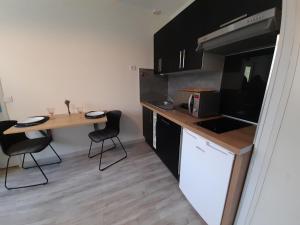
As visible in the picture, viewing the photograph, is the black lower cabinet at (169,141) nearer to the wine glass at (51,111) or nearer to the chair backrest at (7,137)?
the wine glass at (51,111)

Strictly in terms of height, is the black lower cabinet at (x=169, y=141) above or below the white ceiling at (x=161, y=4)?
below

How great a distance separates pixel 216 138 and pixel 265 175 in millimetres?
347

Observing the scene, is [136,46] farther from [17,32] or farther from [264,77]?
[264,77]

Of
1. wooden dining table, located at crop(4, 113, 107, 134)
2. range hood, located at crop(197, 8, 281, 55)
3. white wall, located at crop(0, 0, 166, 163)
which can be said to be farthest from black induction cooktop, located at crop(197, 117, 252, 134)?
white wall, located at crop(0, 0, 166, 163)

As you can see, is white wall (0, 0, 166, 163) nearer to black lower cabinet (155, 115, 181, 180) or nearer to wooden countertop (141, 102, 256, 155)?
black lower cabinet (155, 115, 181, 180)

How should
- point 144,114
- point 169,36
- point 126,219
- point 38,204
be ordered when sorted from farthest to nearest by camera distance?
point 144,114 → point 169,36 → point 38,204 → point 126,219

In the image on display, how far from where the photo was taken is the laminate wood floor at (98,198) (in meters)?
1.36

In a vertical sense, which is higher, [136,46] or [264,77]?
[136,46]

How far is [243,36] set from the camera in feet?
3.34

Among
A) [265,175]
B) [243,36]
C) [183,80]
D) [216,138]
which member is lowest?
[265,175]

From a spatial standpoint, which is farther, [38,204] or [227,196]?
[38,204]

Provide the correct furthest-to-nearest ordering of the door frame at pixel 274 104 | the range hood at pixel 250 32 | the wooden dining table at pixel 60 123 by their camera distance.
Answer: the wooden dining table at pixel 60 123
the range hood at pixel 250 32
the door frame at pixel 274 104

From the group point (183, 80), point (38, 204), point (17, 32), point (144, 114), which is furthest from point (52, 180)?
point (183, 80)

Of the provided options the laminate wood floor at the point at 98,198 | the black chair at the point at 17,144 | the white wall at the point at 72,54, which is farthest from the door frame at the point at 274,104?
the black chair at the point at 17,144
